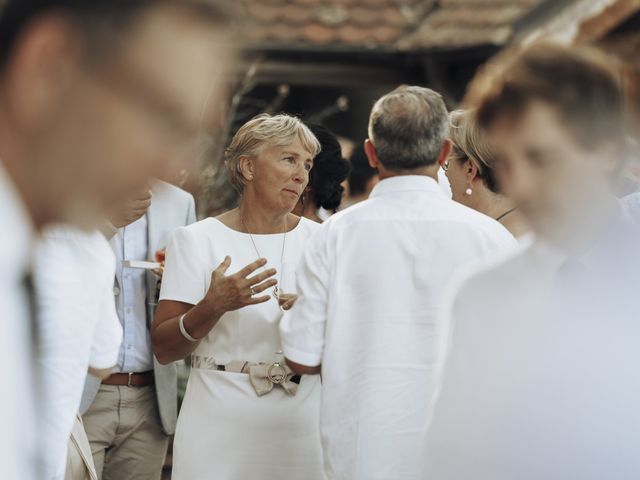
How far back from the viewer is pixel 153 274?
444cm

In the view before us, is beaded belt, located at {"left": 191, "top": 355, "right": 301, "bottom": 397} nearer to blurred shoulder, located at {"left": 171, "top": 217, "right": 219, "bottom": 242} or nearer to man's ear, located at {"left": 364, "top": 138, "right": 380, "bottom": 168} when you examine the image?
blurred shoulder, located at {"left": 171, "top": 217, "right": 219, "bottom": 242}

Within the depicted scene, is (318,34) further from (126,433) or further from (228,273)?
(228,273)

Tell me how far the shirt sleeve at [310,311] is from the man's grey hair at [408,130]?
1.01ft

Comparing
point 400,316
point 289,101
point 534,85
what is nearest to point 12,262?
point 534,85

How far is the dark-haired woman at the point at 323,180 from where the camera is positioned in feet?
15.6

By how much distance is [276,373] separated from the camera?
3787 mm

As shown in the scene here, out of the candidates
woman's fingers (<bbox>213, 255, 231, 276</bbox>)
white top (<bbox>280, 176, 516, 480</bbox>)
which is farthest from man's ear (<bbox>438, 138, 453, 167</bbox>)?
woman's fingers (<bbox>213, 255, 231, 276</bbox>)

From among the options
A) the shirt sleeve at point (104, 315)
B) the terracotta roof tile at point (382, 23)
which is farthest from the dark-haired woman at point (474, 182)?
the terracotta roof tile at point (382, 23)

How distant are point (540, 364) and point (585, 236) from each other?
230mm

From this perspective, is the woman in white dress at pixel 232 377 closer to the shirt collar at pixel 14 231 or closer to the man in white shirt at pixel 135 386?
the man in white shirt at pixel 135 386

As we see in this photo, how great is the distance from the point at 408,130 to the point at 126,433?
1.91m

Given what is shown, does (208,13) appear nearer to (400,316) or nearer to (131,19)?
(131,19)

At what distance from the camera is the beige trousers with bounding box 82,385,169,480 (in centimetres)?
433

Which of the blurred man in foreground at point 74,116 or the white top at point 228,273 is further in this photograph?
the white top at point 228,273
